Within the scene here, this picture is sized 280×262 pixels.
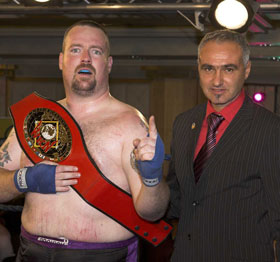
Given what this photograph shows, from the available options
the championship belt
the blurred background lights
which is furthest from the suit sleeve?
the blurred background lights

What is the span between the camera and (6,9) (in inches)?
158

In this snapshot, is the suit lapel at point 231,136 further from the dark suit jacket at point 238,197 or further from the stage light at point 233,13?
the stage light at point 233,13

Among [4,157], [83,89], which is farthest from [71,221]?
[83,89]

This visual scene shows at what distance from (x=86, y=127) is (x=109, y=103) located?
175 mm

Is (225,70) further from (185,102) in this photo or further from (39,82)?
(39,82)

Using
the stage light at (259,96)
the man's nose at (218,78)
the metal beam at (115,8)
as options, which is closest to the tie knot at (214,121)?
the man's nose at (218,78)

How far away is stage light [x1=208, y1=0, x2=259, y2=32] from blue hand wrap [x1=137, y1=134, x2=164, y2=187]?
193 centimetres

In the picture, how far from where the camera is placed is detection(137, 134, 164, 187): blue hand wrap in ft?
5.66

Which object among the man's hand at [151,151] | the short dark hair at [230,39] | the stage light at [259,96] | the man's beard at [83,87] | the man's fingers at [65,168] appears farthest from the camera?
the stage light at [259,96]

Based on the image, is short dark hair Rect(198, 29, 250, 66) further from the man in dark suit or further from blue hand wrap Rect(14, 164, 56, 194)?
blue hand wrap Rect(14, 164, 56, 194)

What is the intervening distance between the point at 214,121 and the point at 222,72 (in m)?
0.21

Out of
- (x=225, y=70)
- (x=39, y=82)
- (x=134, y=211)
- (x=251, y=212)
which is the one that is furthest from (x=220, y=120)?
(x=39, y=82)

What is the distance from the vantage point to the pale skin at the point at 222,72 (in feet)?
6.61

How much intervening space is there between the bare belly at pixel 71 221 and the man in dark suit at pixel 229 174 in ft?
1.03
